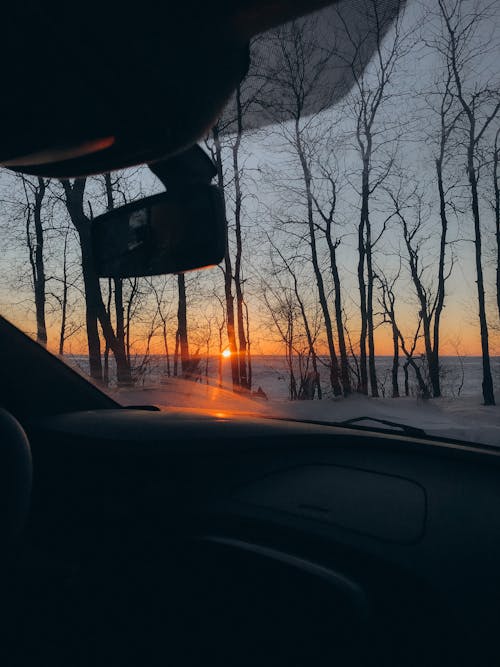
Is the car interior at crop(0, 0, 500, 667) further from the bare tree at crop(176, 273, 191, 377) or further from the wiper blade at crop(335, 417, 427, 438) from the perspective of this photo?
the bare tree at crop(176, 273, 191, 377)

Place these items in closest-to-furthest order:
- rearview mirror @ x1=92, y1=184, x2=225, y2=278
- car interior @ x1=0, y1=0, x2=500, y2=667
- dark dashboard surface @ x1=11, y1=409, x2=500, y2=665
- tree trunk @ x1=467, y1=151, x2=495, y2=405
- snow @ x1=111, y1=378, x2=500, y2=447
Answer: car interior @ x1=0, y1=0, x2=500, y2=667, dark dashboard surface @ x1=11, y1=409, x2=500, y2=665, rearview mirror @ x1=92, y1=184, x2=225, y2=278, snow @ x1=111, y1=378, x2=500, y2=447, tree trunk @ x1=467, y1=151, x2=495, y2=405

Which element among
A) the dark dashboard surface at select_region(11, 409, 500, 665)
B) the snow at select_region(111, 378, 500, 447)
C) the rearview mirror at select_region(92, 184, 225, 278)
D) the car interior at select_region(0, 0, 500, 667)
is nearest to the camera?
the car interior at select_region(0, 0, 500, 667)

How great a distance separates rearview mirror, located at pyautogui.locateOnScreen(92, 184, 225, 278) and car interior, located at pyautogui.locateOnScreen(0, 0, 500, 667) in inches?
1.5

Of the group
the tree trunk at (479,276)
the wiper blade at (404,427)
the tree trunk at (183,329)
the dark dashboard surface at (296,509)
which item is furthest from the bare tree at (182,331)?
the tree trunk at (479,276)

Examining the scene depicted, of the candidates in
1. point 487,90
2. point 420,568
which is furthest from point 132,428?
point 487,90

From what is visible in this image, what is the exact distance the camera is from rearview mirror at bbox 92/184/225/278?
1.60 meters

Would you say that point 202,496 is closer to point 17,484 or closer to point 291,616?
point 291,616

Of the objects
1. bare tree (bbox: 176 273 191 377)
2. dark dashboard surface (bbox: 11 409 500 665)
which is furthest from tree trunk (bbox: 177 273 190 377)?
dark dashboard surface (bbox: 11 409 500 665)

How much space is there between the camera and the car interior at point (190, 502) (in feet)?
3.77

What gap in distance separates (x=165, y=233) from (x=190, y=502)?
958 millimetres

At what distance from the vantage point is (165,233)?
5.39 ft

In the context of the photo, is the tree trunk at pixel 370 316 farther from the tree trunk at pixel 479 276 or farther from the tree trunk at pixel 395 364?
the tree trunk at pixel 479 276

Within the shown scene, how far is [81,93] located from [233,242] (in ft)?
31.7

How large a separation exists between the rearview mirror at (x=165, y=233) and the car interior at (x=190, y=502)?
38mm
